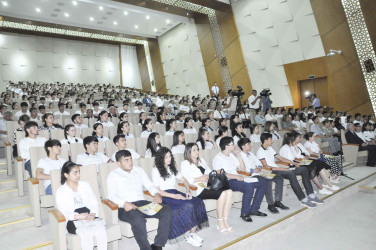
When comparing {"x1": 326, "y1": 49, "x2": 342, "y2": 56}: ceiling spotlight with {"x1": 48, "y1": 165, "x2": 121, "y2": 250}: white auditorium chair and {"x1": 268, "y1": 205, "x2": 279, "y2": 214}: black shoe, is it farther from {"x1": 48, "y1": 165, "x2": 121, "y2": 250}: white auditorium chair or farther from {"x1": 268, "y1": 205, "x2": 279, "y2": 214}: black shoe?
{"x1": 48, "y1": 165, "x2": 121, "y2": 250}: white auditorium chair

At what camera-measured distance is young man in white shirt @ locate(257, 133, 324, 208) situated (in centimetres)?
316

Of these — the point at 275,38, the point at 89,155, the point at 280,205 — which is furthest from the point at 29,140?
the point at 275,38

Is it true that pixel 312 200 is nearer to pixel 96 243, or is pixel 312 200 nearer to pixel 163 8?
pixel 96 243

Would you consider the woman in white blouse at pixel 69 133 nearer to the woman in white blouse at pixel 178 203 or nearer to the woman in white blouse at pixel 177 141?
the woman in white blouse at pixel 177 141

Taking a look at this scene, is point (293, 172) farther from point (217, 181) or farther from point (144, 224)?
point (144, 224)

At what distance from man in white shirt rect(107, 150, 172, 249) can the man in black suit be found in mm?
4366

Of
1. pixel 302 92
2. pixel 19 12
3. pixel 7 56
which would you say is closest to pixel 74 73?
pixel 7 56

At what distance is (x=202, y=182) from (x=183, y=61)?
10351mm

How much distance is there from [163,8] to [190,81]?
322 centimetres

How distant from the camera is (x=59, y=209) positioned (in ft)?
6.62

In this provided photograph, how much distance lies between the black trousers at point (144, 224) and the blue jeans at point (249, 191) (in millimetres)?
894

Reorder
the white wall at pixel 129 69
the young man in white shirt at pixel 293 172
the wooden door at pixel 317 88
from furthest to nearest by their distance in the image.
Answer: the white wall at pixel 129 69 → the wooden door at pixel 317 88 → the young man in white shirt at pixel 293 172

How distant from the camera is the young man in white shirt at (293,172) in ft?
10.4

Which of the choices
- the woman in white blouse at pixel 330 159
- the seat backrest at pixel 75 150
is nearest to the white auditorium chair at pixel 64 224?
the seat backrest at pixel 75 150
